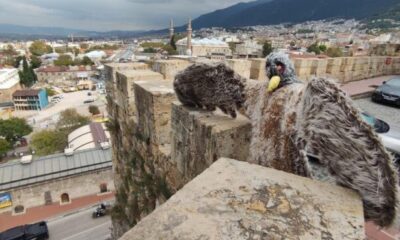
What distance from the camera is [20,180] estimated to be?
14594 millimetres

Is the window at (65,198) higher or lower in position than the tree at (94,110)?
higher

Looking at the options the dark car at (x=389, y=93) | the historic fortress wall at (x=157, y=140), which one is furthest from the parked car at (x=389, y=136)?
the dark car at (x=389, y=93)

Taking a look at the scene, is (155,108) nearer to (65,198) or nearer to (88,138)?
(65,198)

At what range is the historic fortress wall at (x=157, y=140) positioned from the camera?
193cm

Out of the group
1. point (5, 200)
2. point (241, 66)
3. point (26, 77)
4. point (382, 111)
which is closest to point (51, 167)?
point (5, 200)

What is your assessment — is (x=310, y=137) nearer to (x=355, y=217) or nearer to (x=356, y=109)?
(x=356, y=109)

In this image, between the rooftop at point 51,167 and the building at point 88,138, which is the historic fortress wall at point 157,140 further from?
the building at point 88,138

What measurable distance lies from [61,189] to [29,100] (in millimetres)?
34357

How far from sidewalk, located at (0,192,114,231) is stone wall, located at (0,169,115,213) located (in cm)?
25

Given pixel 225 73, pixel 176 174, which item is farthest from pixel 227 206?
pixel 176 174

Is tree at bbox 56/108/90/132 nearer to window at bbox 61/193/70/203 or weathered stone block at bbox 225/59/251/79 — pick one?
window at bbox 61/193/70/203

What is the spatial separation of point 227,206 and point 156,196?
2719mm

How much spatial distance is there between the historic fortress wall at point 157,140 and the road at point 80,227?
889 cm

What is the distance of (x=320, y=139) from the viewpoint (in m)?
1.32
